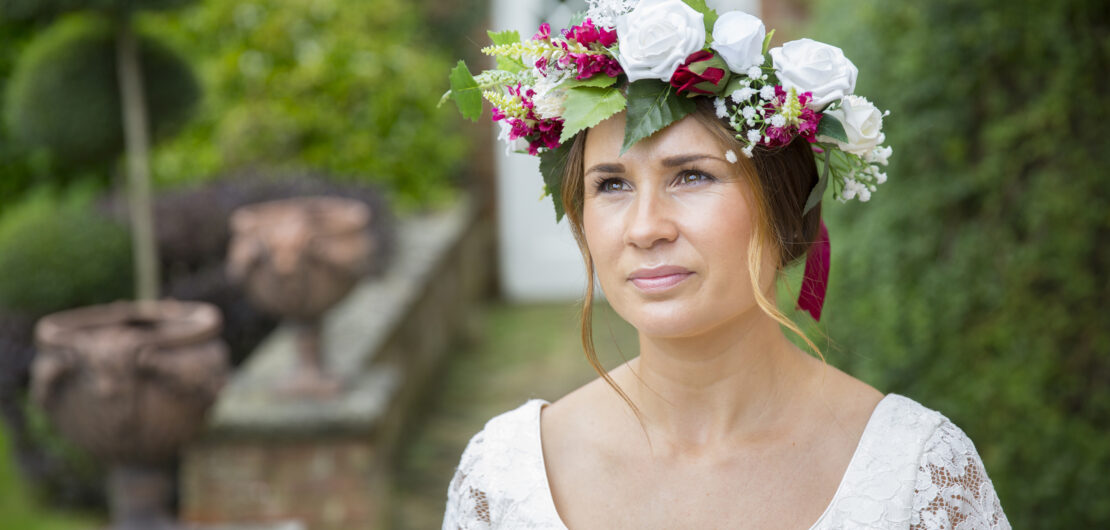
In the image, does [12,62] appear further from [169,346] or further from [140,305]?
[169,346]

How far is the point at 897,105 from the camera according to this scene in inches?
131

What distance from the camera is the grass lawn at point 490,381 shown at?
4.91 metres

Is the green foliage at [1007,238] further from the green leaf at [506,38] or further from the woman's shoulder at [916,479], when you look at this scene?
the green leaf at [506,38]

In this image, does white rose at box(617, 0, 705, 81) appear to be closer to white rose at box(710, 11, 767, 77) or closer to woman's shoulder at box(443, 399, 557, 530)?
white rose at box(710, 11, 767, 77)

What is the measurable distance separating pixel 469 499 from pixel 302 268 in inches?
97.6

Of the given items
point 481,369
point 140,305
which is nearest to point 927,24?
point 140,305

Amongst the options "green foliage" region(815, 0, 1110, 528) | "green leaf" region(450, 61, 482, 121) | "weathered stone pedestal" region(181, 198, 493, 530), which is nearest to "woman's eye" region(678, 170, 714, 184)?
"green leaf" region(450, 61, 482, 121)

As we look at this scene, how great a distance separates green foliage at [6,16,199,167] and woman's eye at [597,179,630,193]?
304cm

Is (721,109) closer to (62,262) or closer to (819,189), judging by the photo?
(819,189)

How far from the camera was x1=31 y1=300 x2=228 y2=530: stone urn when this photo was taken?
10.7 feet

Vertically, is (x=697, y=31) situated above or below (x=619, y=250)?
above

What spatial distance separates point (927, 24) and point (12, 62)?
5.65 meters

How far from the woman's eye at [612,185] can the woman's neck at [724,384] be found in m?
0.25

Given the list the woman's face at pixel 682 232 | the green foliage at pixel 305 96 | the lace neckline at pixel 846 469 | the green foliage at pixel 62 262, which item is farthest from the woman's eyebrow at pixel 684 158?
the green foliage at pixel 305 96
